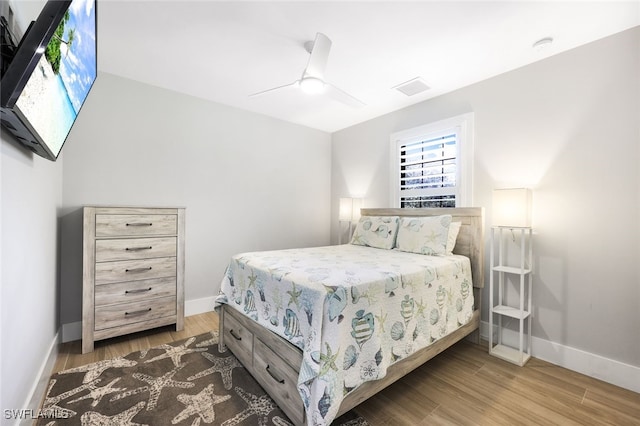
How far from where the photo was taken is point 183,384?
6.15ft

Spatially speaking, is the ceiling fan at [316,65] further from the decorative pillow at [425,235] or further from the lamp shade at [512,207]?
the lamp shade at [512,207]

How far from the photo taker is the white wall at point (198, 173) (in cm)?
263

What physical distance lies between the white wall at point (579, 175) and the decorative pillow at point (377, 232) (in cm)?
93

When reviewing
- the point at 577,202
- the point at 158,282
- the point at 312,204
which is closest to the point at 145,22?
the point at 158,282

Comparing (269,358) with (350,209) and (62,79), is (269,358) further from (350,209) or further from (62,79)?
(350,209)

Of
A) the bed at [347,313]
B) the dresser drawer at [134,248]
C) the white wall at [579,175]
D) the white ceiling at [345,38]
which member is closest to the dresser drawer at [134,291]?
the dresser drawer at [134,248]

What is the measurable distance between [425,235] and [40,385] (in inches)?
118

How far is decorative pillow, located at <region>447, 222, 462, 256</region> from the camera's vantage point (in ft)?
8.51

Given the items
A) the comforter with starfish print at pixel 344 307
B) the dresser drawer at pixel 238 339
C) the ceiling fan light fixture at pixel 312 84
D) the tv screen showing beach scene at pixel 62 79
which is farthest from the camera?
the ceiling fan light fixture at pixel 312 84

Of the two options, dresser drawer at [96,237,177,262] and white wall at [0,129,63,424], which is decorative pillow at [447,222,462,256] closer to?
dresser drawer at [96,237,177,262]

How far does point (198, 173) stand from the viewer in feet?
10.7

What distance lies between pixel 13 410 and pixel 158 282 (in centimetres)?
139

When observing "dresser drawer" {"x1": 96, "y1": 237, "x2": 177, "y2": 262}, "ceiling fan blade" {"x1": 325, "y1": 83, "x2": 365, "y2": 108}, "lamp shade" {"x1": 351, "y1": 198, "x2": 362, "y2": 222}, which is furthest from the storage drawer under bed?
"lamp shade" {"x1": 351, "y1": 198, "x2": 362, "y2": 222}

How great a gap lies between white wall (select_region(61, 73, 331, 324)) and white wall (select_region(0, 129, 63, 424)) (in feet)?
1.70
